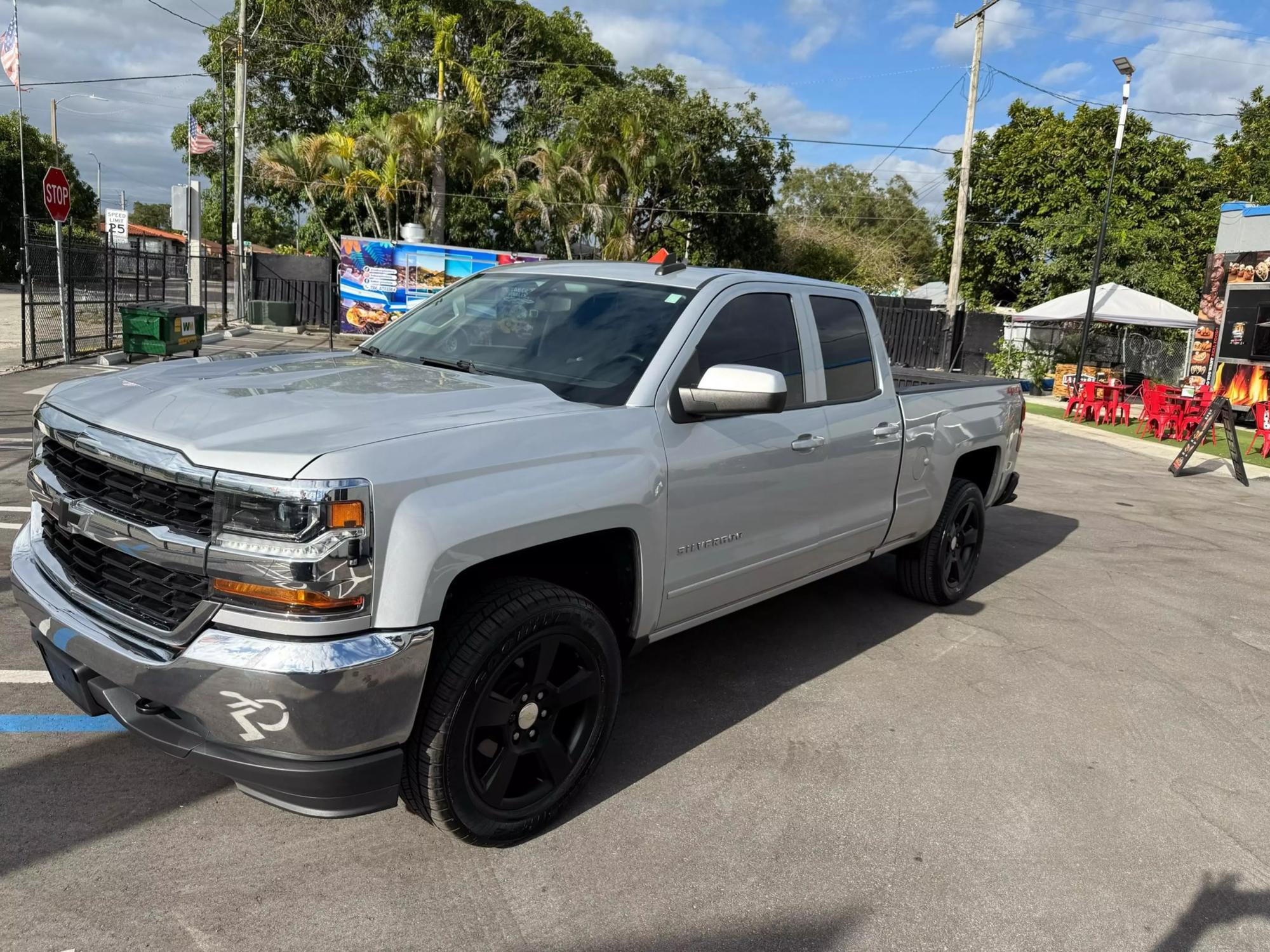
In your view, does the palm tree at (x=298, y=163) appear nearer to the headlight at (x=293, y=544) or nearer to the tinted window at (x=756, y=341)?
the tinted window at (x=756, y=341)

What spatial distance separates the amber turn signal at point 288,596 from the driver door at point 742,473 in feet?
4.29

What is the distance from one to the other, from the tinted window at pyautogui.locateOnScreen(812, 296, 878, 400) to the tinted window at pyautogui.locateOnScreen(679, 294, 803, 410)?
24cm

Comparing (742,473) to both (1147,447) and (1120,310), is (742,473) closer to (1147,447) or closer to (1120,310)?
(1147,447)

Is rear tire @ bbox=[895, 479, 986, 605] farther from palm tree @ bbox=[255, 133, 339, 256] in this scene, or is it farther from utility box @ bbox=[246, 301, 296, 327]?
palm tree @ bbox=[255, 133, 339, 256]

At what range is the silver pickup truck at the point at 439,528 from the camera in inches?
99.3

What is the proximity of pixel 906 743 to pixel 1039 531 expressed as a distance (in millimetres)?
5051

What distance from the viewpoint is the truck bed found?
547cm

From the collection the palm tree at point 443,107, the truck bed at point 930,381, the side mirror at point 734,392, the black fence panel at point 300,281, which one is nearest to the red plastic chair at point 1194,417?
the truck bed at point 930,381

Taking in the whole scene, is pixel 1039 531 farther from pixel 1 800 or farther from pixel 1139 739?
pixel 1 800

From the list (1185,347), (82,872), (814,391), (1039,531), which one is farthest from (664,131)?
(82,872)

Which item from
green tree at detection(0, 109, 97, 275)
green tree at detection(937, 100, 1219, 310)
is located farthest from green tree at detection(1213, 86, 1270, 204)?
green tree at detection(0, 109, 97, 275)

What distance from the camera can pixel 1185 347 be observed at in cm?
2820

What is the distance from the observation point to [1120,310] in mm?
21953

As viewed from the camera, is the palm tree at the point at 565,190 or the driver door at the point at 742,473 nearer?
the driver door at the point at 742,473
